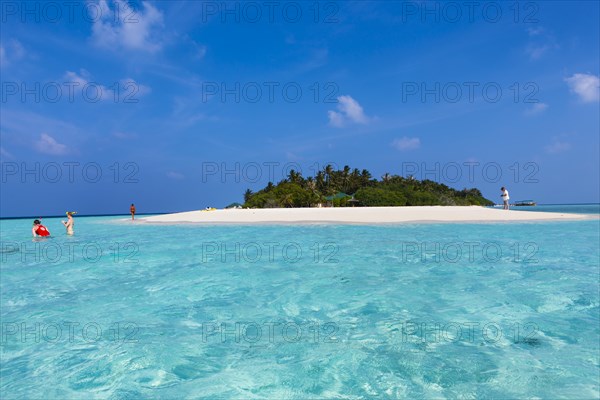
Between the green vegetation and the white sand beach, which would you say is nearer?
the white sand beach

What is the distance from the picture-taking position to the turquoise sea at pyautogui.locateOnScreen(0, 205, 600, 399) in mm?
3732

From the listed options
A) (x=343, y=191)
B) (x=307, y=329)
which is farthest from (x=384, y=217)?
(x=343, y=191)

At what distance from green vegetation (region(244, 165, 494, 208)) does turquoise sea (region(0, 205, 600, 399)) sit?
1782 inches

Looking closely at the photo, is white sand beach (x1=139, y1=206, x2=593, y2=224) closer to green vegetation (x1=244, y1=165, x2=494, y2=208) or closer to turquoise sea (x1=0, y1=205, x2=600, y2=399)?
turquoise sea (x1=0, y1=205, x2=600, y2=399)

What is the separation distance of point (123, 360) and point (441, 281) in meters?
6.56

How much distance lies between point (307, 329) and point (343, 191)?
2706 inches

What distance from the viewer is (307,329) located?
529 centimetres

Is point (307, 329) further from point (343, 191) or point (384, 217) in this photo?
point (343, 191)

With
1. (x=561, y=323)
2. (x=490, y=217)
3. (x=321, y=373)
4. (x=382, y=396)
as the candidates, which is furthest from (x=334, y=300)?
(x=490, y=217)

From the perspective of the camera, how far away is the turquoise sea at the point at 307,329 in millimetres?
3732

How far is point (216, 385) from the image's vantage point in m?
3.78

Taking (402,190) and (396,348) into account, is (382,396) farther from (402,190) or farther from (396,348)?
(402,190)

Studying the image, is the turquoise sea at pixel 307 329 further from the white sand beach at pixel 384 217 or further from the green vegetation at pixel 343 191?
the green vegetation at pixel 343 191

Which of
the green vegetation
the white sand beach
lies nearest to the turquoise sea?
the white sand beach
